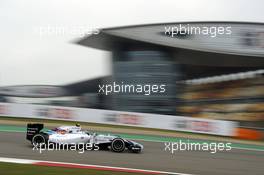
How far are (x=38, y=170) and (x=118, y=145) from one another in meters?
3.07

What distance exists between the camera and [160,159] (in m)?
9.80

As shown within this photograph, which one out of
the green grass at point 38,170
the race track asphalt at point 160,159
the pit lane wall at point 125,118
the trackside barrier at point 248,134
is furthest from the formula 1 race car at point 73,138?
the trackside barrier at point 248,134

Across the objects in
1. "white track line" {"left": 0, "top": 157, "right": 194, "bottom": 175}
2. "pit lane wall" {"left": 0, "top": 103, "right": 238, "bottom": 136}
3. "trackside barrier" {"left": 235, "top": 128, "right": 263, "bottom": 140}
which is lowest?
"trackside barrier" {"left": 235, "top": 128, "right": 263, "bottom": 140}

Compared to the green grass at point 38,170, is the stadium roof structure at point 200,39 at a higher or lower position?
higher

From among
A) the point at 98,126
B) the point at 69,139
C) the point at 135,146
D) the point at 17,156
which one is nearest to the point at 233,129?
the point at 98,126

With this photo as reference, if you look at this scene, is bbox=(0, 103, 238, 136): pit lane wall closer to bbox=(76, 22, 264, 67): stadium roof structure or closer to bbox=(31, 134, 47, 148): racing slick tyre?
bbox=(76, 22, 264, 67): stadium roof structure

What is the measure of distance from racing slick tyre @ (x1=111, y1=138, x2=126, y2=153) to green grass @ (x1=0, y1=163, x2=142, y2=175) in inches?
95.2

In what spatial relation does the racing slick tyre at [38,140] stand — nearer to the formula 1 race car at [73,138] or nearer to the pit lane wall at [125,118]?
the formula 1 race car at [73,138]

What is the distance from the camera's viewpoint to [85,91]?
25219mm

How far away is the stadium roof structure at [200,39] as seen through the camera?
932 inches

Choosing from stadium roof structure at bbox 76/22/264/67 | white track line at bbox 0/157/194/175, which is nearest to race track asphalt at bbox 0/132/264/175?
white track line at bbox 0/157/194/175

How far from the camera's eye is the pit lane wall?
16.7 m

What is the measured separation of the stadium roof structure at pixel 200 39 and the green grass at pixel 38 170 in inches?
660

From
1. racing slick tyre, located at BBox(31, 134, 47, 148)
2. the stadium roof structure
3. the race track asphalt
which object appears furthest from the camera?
the stadium roof structure
